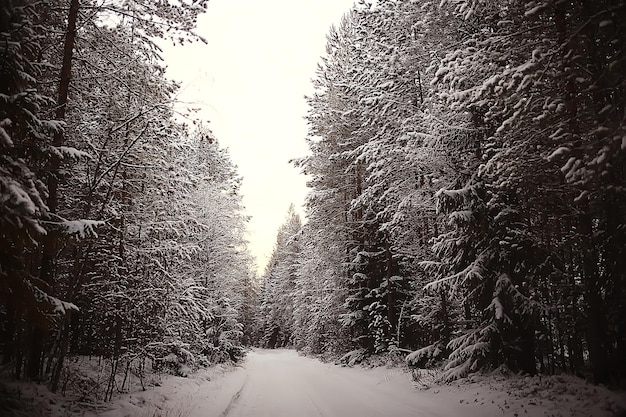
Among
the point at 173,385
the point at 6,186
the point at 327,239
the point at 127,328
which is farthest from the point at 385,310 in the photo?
the point at 6,186

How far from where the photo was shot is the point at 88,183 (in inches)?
378

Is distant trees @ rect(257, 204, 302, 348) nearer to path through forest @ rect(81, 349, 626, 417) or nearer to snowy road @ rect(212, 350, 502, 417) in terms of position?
snowy road @ rect(212, 350, 502, 417)

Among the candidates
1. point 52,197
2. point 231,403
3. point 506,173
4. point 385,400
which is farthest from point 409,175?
point 52,197

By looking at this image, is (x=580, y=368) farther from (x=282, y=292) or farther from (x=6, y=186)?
(x=282, y=292)

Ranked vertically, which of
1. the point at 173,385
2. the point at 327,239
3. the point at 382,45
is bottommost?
the point at 173,385

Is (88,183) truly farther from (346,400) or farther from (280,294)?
(280,294)

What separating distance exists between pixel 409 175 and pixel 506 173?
6808mm

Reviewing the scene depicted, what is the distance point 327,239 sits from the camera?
925 inches

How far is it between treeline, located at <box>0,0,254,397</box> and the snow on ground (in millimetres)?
1065

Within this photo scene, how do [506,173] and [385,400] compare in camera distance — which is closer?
[506,173]

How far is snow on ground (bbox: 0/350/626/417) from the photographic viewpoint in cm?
699

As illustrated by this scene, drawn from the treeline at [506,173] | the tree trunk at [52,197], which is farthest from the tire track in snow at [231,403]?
the treeline at [506,173]

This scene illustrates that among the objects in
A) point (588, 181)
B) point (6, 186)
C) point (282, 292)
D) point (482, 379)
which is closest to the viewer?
point (6, 186)

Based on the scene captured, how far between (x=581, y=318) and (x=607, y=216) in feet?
7.85
